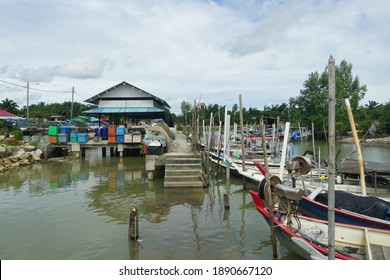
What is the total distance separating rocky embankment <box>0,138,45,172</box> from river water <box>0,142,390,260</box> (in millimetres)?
3427

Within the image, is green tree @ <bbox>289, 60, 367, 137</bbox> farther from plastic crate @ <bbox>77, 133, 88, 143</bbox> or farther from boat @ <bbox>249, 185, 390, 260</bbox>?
boat @ <bbox>249, 185, 390, 260</bbox>

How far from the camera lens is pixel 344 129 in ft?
156

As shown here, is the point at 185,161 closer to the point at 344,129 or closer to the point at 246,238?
the point at 246,238

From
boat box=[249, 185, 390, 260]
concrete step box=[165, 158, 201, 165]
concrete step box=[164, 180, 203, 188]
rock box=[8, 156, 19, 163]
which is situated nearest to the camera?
boat box=[249, 185, 390, 260]

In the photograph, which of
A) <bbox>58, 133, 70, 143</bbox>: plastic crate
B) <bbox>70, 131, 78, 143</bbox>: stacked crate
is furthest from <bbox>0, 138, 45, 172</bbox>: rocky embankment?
<bbox>70, 131, 78, 143</bbox>: stacked crate

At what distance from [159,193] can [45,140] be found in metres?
13.1

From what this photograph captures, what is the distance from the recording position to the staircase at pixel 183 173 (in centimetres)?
1199

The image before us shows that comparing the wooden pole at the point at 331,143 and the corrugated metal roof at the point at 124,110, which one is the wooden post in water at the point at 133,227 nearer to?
the wooden pole at the point at 331,143

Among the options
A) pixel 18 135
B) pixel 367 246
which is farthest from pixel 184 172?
→ pixel 18 135

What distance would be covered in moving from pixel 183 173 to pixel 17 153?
12479 millimetres

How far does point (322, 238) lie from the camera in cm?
609

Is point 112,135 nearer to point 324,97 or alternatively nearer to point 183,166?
point 183,166

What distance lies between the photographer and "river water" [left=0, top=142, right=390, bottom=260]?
6.69 metres

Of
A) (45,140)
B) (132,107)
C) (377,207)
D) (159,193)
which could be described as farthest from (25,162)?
(377,207)
